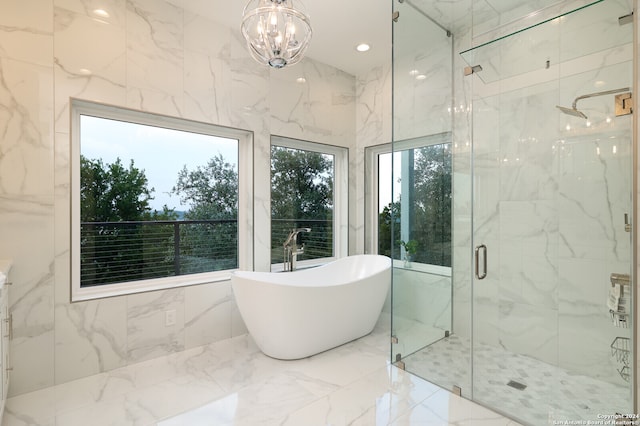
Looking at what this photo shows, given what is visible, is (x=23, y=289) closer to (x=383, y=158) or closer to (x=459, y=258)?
(x=459, y=258)

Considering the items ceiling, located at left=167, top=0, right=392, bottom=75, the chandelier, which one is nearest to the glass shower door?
ceiling, located at left=167, top=0, right=392, bottom=75

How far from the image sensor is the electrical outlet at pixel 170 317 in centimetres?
276

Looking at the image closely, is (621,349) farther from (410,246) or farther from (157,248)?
(157,248)

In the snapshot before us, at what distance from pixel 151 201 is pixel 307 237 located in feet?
5.43

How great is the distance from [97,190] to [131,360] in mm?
1297

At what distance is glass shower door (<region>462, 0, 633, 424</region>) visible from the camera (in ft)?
5.83

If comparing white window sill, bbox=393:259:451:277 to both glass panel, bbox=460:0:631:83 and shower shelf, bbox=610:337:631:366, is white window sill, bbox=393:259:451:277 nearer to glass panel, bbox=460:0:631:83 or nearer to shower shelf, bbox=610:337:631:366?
shower shelf, bbox=610:337:631:366

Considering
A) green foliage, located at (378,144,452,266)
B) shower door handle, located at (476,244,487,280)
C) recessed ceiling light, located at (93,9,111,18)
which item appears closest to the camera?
shower door handle, located at (476,244,487,280)

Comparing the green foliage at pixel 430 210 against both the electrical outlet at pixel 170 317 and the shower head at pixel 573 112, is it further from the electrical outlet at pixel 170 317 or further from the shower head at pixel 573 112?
the electrical outlet at pixel 170 317

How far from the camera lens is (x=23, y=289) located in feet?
7.21

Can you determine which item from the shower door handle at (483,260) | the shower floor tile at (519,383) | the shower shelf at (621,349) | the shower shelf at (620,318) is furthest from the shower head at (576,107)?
the shower floor tile at (519,383)

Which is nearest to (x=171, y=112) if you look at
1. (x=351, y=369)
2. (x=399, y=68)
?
(x=399, y=68)

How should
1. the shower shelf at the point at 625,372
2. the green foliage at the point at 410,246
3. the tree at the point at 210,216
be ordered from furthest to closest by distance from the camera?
the tree at the point at 210,216, the green foliage at the point at 410,246, the shower shelf at the point at 625,372

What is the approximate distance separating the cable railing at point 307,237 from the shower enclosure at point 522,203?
132cm
